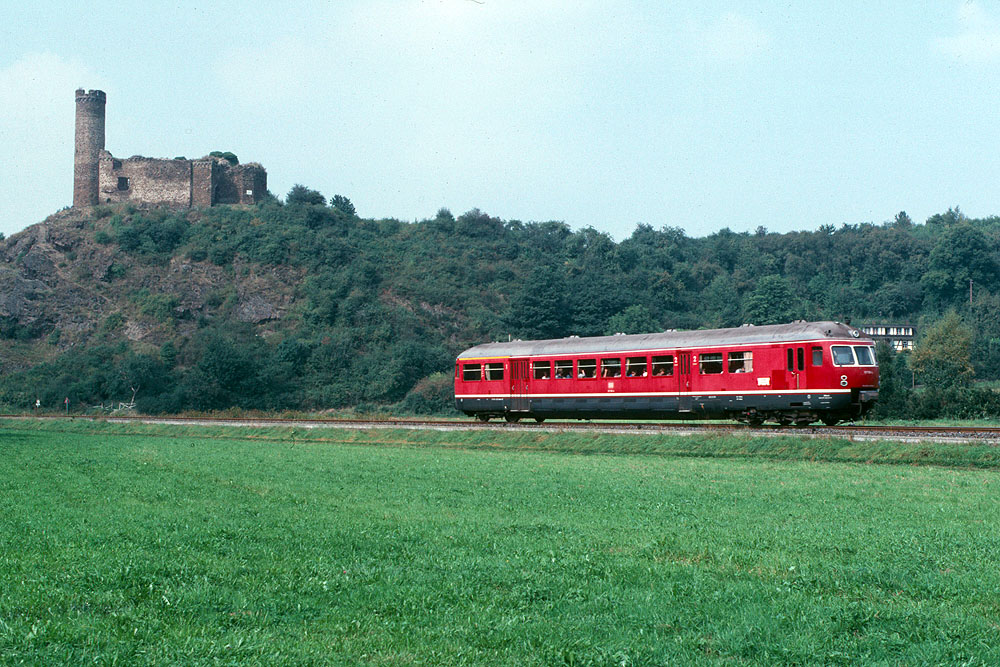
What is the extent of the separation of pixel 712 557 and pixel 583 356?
24.8 m

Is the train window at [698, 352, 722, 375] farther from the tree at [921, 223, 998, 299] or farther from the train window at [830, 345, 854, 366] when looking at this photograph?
the tree at [921, 223, 998, 299]

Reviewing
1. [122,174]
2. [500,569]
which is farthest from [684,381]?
[122,174]

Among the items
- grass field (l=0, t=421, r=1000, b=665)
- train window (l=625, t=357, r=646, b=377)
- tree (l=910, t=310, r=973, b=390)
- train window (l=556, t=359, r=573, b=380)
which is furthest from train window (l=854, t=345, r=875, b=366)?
tree (l=910, t=310, r=973, b=390)

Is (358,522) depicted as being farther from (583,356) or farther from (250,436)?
(250,436)

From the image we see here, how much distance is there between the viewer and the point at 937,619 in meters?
8.12

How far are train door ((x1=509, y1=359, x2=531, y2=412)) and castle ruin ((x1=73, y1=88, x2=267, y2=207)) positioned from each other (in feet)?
238

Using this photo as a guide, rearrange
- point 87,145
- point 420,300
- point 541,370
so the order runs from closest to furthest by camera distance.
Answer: point 541,370
point 420,300
point 87,145

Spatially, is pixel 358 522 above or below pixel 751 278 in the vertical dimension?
below

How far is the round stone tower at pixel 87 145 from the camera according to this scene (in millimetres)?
100688

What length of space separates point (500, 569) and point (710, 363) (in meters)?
22.9

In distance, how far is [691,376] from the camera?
32.2 metres

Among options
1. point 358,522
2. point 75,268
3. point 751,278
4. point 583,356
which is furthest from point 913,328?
point 358,522

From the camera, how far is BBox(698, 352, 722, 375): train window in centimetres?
3153

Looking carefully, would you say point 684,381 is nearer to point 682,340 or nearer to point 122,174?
point 682,340
